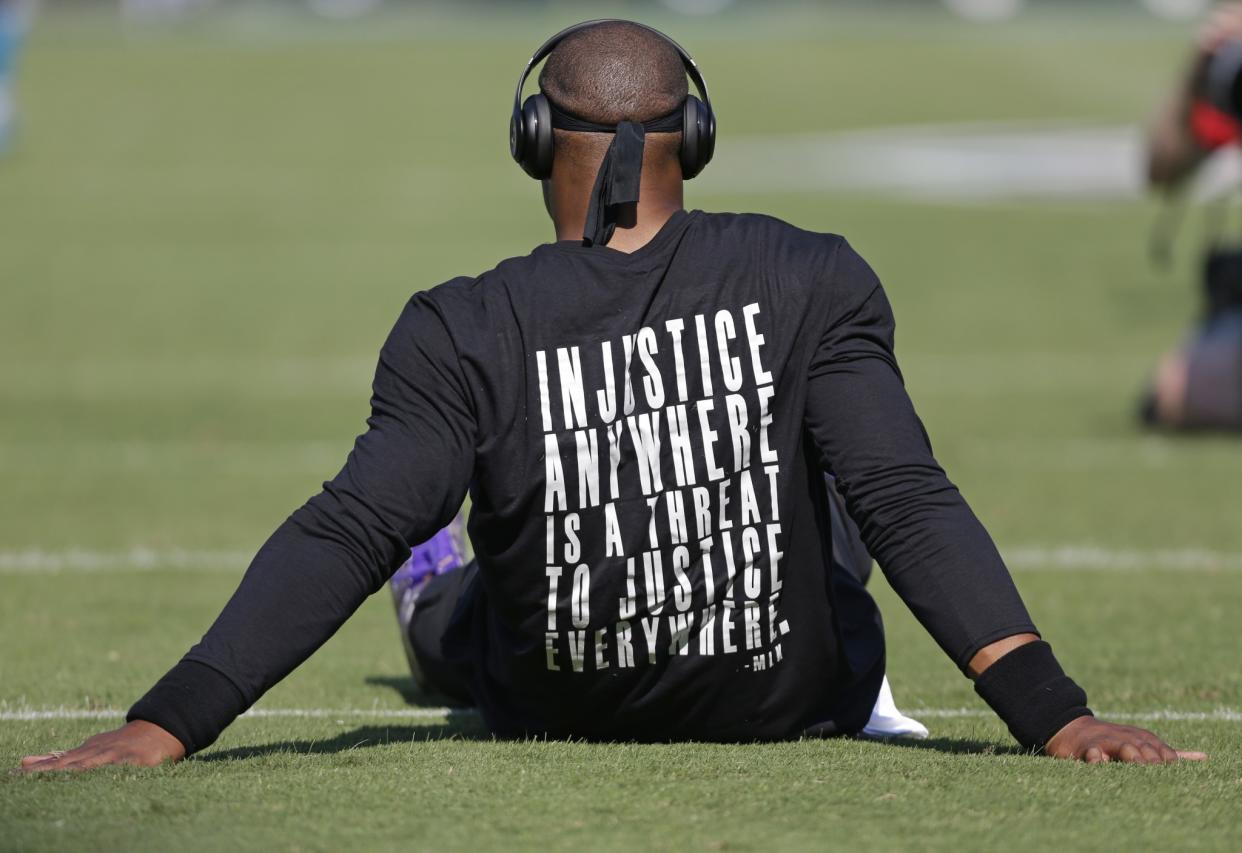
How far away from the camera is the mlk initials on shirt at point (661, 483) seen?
11.2ft

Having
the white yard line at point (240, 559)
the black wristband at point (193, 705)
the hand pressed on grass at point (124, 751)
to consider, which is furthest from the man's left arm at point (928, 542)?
the white yard line at point (240, 559)

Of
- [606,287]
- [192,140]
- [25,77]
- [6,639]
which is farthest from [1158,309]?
[25,77]

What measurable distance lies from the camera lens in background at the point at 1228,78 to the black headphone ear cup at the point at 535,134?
3.56m

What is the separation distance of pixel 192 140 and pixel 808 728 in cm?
2310

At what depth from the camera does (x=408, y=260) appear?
16.2 m

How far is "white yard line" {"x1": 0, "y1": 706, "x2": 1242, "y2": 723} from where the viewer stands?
4.14 meters

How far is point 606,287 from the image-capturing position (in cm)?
346

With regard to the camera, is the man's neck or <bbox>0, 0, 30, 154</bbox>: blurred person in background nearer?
the man's neck

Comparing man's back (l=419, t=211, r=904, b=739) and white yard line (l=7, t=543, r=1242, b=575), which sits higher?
man's back (l=419, t=211, r=904, b=739)

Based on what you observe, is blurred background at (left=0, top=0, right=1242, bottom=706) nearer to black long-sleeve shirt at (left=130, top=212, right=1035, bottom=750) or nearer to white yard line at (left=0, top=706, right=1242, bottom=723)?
white yard line at (left=0, top=706, right=1242, bottom=723)

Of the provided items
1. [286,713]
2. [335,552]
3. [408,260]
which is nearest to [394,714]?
[286,713]

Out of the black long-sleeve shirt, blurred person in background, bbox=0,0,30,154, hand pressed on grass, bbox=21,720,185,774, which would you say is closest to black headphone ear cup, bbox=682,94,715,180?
the black long-sleeve shirt

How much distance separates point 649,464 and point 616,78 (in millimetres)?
673

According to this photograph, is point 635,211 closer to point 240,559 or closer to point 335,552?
point 335,552
